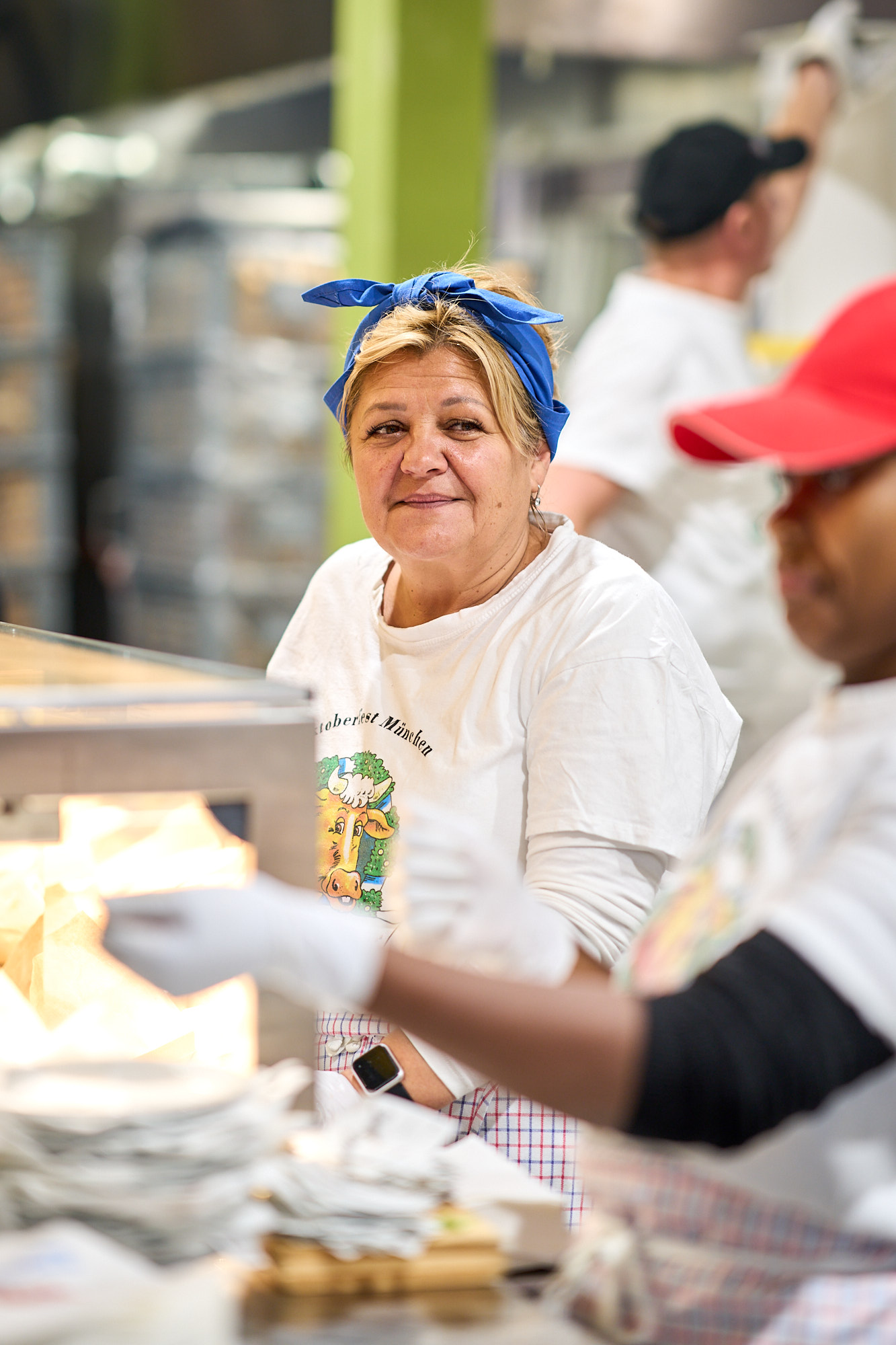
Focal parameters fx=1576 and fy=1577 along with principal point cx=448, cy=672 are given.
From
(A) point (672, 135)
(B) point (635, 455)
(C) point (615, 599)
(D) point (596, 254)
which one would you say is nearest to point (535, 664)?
(C) point (615, 599)

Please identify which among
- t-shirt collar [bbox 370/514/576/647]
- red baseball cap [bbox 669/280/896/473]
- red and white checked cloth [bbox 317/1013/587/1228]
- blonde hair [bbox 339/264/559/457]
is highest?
blonde hair [bbox 339/264/559/457]

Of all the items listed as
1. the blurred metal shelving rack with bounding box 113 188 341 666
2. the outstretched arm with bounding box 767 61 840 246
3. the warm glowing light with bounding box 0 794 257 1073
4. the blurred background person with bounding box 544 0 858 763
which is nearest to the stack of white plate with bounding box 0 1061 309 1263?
the warm glowing light with bounding box 0 794 257 1073

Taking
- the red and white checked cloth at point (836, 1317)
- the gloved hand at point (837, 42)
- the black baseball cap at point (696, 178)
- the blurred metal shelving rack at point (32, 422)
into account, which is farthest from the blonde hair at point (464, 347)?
the blurred metal shelving rack at point (32, 422)

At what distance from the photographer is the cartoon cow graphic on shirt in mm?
1990

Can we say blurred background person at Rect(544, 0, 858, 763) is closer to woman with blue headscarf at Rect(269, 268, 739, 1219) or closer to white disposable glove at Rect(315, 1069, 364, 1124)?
woman with blue headscarf at Rect(269, 268, 739, 1219)

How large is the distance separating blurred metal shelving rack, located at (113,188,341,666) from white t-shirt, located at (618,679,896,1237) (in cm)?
592

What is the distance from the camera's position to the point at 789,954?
102 centimetres

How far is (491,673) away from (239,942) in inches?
38.6

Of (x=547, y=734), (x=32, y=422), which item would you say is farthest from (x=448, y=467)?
(x=32, y=422)

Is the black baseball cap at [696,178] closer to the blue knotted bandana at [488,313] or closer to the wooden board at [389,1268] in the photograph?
the blue knotted bandana at [488,313]

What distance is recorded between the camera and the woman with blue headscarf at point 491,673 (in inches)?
72.6

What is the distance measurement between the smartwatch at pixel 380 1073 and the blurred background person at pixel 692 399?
148 centimetres

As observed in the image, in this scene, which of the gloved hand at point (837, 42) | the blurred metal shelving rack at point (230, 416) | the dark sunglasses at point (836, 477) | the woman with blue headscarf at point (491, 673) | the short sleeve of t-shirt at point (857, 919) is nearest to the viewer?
the short sleeve of t-shirt at point (857, 919)

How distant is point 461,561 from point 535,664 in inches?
Answer: 7.7
